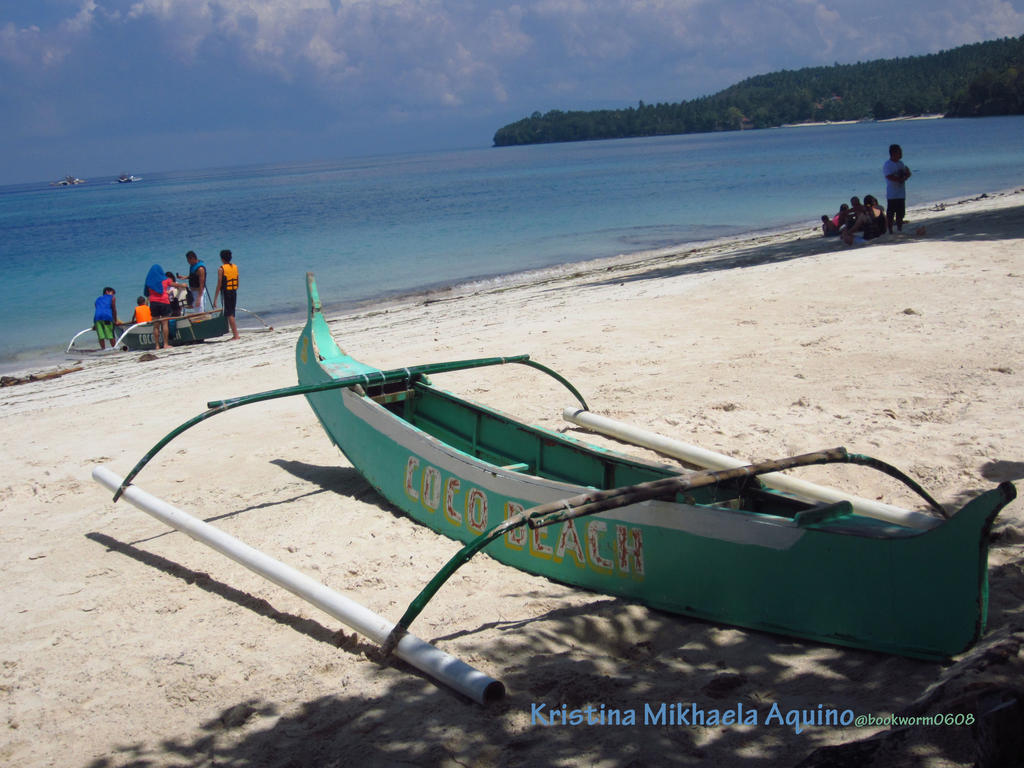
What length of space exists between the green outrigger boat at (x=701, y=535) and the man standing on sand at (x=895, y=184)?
10.3 m

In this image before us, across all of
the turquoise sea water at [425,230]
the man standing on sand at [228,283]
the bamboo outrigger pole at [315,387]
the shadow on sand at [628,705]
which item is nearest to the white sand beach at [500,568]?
the shadow on sand at [628,705]

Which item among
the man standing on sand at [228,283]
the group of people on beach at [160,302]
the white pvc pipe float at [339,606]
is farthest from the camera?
the group of people on beach at [160,302]

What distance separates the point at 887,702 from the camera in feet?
9.53

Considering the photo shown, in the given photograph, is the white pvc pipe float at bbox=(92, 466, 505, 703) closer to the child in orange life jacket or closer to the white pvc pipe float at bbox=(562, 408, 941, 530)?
the white pvc pipe float at bbox=(562, 408, 941, 530)

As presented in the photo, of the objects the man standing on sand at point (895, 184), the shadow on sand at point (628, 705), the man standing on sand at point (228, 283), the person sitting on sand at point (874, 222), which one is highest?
the man standing on sand at point (895, 184)

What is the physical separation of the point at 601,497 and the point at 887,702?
1.26 metres

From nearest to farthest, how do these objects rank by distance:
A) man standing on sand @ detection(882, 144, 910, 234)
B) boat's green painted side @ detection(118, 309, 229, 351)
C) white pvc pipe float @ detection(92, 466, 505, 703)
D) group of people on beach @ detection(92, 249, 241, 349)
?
white pvc pipe float @ detection(92, 466, 505, 703) → man standing on sand @ detection(882, 144, 910, 234) → boat's green painted side @ detection(118, 309, 229, 351) → group of people on beach @ detection(92, 249, 241, 349)

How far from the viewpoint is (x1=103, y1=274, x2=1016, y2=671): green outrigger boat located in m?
3.03

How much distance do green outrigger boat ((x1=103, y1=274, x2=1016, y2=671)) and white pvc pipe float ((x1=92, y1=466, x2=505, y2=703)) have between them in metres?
0.02

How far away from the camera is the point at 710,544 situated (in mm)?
3529

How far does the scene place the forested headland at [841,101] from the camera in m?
115

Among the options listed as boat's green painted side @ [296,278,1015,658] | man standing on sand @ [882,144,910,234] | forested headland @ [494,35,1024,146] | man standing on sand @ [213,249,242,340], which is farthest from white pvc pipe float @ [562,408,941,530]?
forested headland @ [494,35,1024,146]

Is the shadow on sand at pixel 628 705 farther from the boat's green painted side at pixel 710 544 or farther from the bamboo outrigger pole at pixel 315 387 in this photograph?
the bamboo outrigger pole at pixel 315 387

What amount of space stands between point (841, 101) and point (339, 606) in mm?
174522
